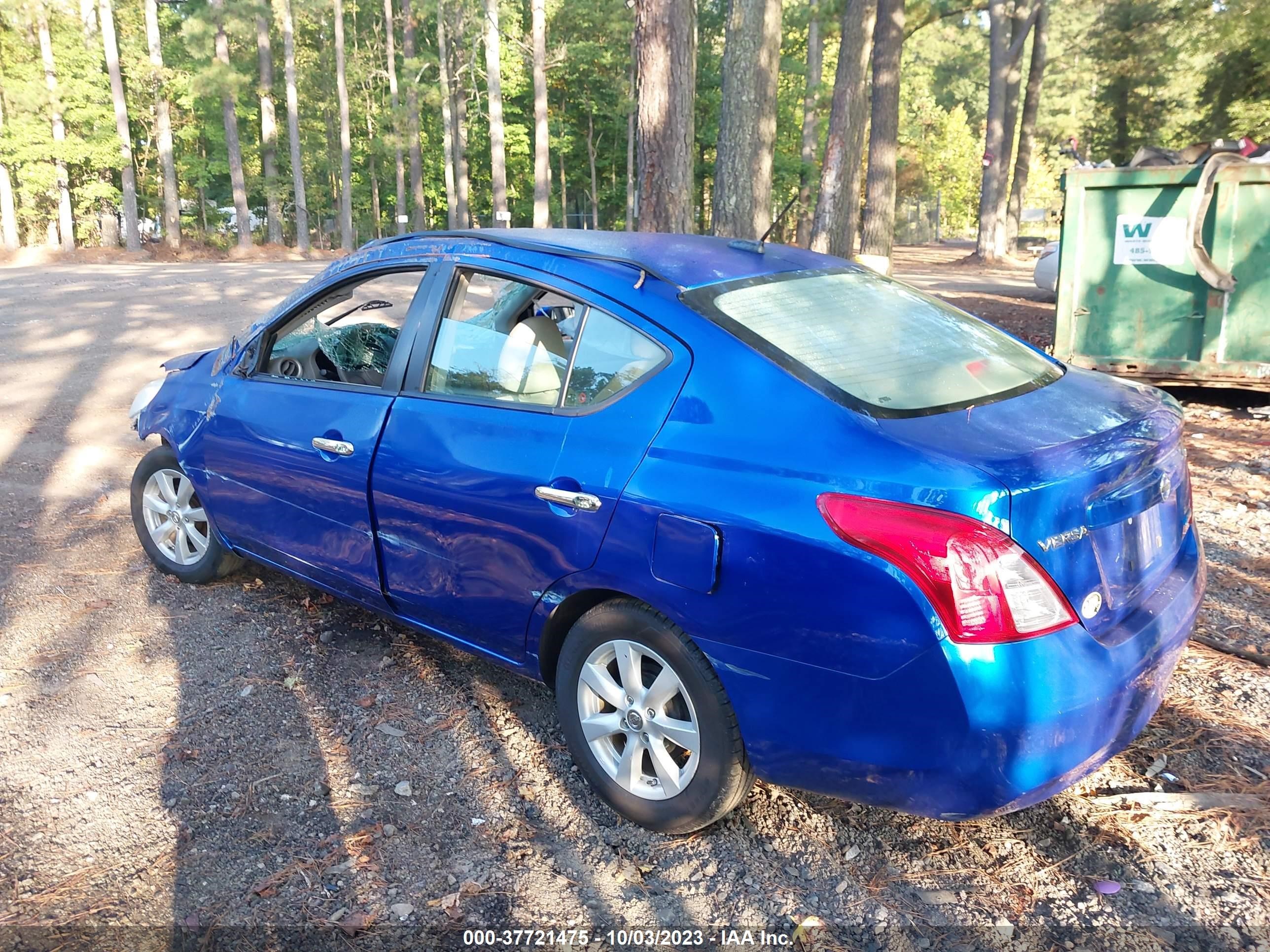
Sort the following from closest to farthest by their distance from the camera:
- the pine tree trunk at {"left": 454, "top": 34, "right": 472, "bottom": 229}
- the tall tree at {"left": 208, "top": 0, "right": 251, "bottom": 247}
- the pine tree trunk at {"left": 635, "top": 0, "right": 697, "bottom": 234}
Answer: the pine tree trunk at {"left": 635, "top": 0, "right": 697, "bottom": 234} → the tall tree at {"left": 208, "top": 0, "right": 251, "bottom": 247} → the pine tree trunk at {"left": 454, "top": 34, "right": 472, "bottom": 229}

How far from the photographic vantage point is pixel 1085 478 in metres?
2.60

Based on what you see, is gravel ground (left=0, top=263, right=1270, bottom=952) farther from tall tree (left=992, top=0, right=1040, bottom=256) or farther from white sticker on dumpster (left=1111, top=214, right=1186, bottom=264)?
tall tree (left=992, top=0, right=1040, bottom=256)

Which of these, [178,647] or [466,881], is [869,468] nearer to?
[466,881]

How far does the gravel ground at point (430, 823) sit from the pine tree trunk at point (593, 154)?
47.8 metres

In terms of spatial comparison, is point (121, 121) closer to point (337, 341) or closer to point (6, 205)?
→ point (6, 205)

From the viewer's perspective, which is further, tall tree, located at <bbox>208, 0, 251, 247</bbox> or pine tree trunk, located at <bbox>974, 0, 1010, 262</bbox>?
tall tree, located at <bbox>208, 0, 251, 247</bbox>

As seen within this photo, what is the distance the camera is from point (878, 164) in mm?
18547

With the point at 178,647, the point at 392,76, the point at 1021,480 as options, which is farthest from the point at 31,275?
the point at 392,76

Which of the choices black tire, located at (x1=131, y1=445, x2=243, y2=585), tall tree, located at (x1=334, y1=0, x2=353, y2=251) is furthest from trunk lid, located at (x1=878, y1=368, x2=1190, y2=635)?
tall tree, located at (x1=334, y1=0, x2=353, y2=251)

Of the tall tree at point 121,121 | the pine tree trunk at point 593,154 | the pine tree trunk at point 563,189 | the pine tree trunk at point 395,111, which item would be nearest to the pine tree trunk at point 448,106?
the pine tree trunk at point 395,111

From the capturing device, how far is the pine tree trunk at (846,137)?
17.0m

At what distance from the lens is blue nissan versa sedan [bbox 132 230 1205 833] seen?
2.49 metres

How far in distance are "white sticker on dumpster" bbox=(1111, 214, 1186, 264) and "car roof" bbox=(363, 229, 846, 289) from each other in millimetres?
5763

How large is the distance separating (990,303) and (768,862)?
663 inches
